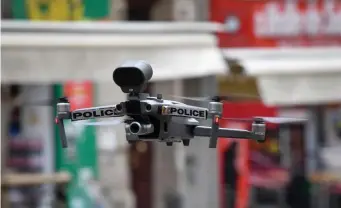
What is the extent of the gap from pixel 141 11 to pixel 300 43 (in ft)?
4.81

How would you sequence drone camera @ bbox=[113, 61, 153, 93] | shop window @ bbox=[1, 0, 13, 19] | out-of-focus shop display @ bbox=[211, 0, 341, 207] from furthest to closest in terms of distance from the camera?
out-of-focus shop display @ bbox=[211, 0, 341, 207], shop window @ bbox=[1, 0, 13, 19], drone camera @ bbox=[113, 61, 153, 93]

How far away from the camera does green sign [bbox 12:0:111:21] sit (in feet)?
15.4

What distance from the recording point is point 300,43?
5816 millimetres

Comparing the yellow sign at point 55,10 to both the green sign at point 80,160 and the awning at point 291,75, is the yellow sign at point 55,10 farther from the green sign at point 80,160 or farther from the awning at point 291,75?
the awning at point 291,75

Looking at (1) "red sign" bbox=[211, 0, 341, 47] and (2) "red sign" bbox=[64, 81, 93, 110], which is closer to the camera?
(2) "red sign" bbox=[64, 81, 93, 110]

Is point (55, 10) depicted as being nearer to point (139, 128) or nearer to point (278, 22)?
point (278, 22)

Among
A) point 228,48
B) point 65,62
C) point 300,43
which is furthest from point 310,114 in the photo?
point 65,62

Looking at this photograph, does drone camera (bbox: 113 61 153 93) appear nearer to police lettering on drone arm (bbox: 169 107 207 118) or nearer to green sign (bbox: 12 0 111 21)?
police lettering on drone arm (bbox: 169 107 207 118)

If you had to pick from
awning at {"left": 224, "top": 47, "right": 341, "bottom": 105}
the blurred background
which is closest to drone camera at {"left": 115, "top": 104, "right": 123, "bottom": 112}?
the blurred background

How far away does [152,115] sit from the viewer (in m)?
1.11

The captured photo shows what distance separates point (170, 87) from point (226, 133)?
254cm

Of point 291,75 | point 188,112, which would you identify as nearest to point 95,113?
point 188,112

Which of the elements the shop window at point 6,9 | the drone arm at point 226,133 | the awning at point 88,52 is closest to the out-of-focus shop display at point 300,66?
the awning at point 88,52

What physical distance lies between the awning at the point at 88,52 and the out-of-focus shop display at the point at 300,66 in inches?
19.6
